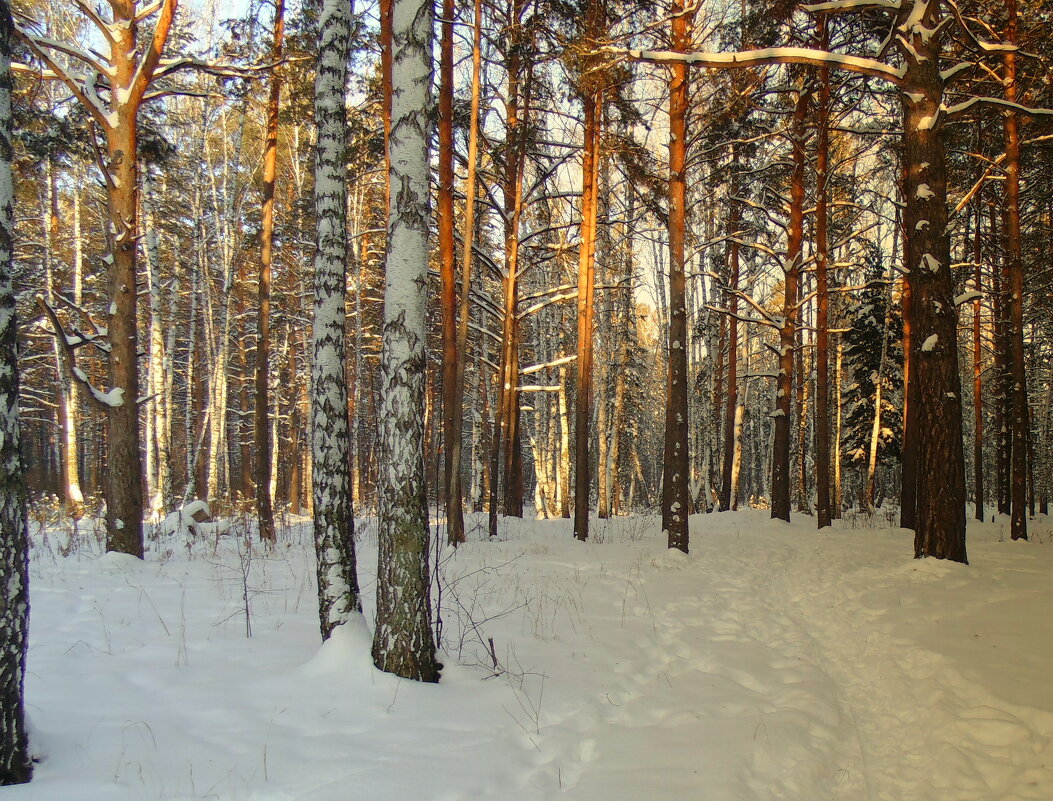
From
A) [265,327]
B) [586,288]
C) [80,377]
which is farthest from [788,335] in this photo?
[80,377]

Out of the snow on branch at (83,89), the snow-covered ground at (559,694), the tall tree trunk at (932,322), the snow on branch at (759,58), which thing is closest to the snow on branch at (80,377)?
the snow-covered ground at (559,694)

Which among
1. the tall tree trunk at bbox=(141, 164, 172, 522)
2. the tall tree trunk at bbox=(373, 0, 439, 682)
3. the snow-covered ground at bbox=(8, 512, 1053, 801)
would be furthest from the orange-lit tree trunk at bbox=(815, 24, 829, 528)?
the tall tree trunk at bbox=(141, 164, 172, 522)

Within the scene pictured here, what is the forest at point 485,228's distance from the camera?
406cm

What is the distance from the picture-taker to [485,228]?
18516 millimetres

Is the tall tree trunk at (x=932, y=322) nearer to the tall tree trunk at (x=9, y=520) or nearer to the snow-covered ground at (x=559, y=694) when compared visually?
the snow-covered ground at (x=559, y=694)

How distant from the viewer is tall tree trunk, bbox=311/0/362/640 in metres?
4.45

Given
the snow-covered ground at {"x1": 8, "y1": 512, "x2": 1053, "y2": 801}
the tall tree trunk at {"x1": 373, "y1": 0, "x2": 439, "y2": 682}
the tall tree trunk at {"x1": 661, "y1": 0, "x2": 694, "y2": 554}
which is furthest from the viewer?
the tall tree trunk at {"x1": 661, "y1": 0, "x2": 694, "y2": 554}

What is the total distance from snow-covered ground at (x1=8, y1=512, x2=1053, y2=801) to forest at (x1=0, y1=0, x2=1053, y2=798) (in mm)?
447

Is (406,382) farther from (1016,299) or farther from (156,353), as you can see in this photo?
(156,353)

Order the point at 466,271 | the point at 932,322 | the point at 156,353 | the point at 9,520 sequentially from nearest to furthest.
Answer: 1. the point at 9,520
2. the point at 932,322
3. the point at 466,271
4. the point at 156,353

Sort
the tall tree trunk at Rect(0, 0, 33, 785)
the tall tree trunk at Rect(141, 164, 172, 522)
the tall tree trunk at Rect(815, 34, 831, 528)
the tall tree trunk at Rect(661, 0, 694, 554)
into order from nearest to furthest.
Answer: the tall tree trunk at Rect(0, 0, 33, 785) < the tall tree trunk at Rect(661, 0, 694, 554) < the tall tree trunk at Rect(815, 34, 831, 528) < the tall tree trunk at Rect(141, 164, 172, 522)

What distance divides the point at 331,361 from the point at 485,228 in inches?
584

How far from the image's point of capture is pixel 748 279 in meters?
22.3

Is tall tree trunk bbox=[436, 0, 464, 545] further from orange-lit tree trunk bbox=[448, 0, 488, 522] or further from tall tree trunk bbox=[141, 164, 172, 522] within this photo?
tall tree trunk bbox=[141, 164, 172, 522]
